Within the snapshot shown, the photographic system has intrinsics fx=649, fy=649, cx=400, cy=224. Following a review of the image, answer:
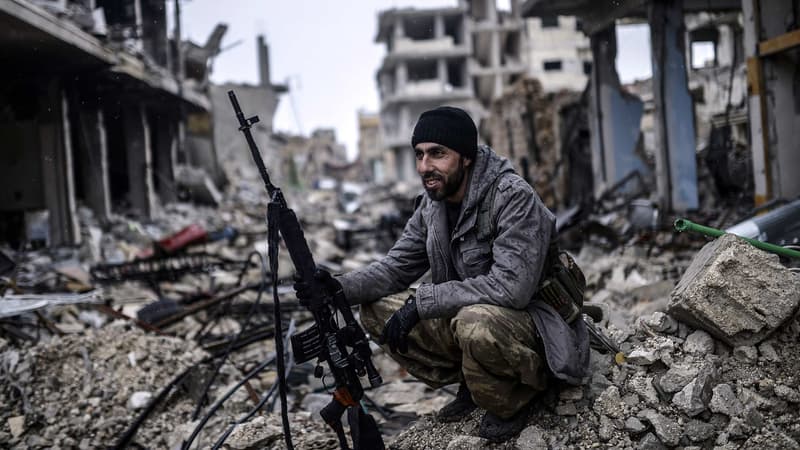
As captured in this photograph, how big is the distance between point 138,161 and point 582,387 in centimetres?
1517

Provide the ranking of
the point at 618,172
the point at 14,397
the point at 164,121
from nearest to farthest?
the point at 14,397, the point at 618,172, the point at 164,121

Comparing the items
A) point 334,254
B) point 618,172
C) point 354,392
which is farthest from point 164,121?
point 354,392

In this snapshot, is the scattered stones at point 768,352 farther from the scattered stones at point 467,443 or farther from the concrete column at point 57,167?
the concrete column at point 57,167

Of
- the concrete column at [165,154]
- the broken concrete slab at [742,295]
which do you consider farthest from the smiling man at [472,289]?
the concrete column at [165,154]

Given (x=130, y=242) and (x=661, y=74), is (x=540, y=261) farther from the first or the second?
(x=130, y=242)

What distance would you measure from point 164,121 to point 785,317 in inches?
707

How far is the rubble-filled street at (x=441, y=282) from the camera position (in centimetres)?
284

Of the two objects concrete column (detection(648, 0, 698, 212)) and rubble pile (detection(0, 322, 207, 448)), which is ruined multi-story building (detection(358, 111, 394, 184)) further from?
rubble pile (detection(0, 322, 207, 448))

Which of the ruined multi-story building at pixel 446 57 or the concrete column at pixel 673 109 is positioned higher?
the ruined multi-story building at pixel 446 57

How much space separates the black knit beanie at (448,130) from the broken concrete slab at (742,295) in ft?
4.04

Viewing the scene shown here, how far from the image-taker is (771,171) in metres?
6.52

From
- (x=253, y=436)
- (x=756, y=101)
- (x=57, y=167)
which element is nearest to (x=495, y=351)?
(x=253, y=436)

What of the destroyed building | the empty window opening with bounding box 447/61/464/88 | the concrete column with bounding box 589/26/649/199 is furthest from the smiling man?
the empty window opening with bounding box 447/61/464/88

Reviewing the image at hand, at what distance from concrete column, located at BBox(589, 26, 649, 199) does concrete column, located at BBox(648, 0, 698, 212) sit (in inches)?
68.0
